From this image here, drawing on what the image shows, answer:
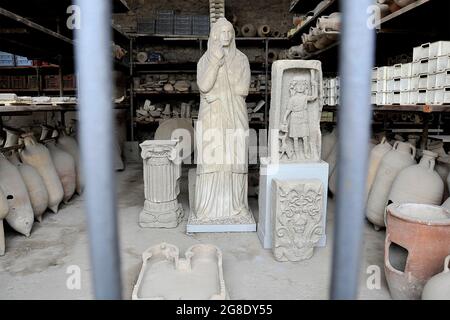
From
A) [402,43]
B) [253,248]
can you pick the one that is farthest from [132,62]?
[253,248]

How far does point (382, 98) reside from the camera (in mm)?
3441

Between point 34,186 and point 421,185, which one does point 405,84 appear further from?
point 34,186

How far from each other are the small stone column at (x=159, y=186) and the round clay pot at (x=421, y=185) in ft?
6.58

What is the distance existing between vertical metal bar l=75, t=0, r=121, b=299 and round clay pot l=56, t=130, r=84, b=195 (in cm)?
427

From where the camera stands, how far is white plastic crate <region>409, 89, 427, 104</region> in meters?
2.89

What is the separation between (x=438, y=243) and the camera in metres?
2.24

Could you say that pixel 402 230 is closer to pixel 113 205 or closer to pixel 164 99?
pixel 113 205

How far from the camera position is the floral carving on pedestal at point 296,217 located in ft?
9.57

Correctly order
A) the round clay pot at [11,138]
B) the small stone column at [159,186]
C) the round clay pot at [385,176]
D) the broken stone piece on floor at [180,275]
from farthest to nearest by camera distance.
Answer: the round clay pot at [11,138], the small stone column at [159,186], the round clay pot at [385,176], the broken stone piece on floor at [180,275]

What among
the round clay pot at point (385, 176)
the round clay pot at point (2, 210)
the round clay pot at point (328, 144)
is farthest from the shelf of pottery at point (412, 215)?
the round clay pot at point (2, 210)

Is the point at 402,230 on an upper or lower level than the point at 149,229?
upper

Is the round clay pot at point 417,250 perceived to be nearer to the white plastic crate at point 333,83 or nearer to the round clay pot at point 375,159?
the round clay pot at point 375,159

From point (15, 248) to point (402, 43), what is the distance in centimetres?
472

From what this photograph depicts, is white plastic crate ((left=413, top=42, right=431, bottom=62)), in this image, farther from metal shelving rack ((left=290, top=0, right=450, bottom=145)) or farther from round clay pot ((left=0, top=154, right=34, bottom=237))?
round clay pot ((left=0, top=154, right=34, bottom=237))
